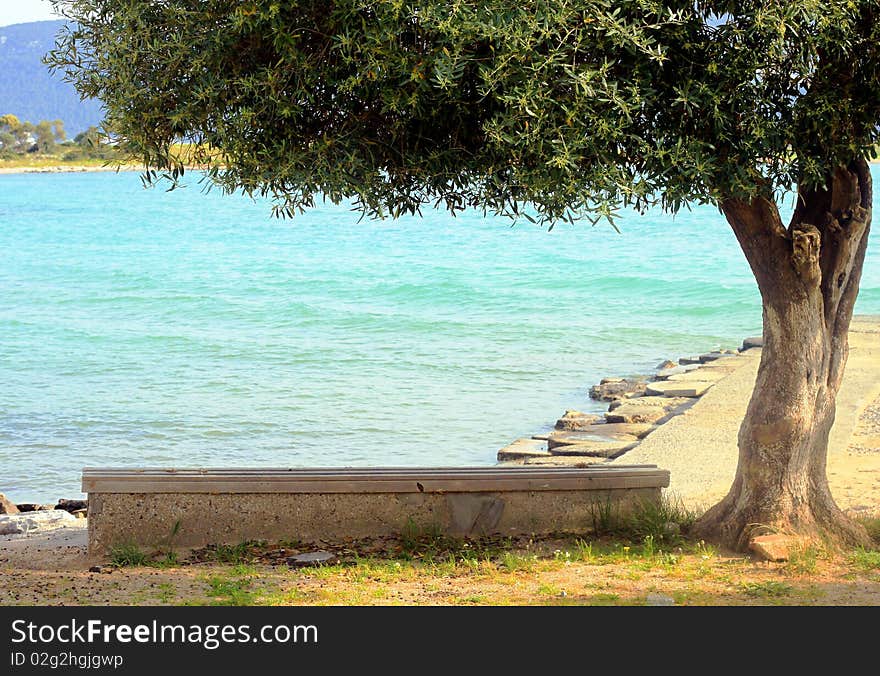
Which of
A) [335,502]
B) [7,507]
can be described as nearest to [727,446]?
[335,502]

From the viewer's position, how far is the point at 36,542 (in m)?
8.43

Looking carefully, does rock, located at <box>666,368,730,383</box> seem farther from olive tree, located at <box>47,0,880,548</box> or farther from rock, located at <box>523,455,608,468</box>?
olive tree, located at <box>47,0,880,548</box>

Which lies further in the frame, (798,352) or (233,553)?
(233,553)

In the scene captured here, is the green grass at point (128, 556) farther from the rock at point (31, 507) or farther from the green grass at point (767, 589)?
the rock at point (31, 507)

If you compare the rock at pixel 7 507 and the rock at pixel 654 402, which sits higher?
the rock at pixel 654 402

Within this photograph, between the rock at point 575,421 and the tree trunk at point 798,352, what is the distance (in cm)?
677

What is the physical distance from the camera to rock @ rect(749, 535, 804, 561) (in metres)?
6.93

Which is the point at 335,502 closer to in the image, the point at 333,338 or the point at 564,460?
the point at 564,460

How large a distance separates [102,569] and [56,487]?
6.01 m

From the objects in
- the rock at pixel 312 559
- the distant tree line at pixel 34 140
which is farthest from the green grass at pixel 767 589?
the distant tree line at pixel 34 140

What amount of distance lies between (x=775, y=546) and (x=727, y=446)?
481 centimetres

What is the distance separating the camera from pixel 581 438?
13.4 meters

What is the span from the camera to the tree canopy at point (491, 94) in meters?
4.88

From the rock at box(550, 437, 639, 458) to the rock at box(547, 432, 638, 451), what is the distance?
0.10m
